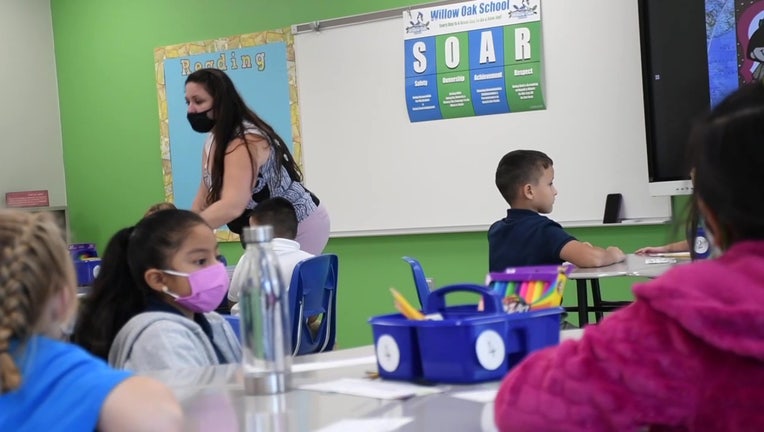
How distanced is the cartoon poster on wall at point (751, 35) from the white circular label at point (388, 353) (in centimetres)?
324

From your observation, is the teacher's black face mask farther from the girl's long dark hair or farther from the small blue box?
the small blue box

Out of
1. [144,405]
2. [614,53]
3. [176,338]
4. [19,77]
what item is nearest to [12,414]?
[144,405]

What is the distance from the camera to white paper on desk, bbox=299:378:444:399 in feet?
4.10

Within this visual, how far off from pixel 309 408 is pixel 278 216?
2.29 meters

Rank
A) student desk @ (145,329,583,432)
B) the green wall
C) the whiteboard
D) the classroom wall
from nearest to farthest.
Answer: student desk @ (145,329,583,432) < the whiteboard < the green wall < the classroom wall

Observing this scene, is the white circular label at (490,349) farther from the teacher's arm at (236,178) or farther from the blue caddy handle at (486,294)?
the teacher's arm at (236,178)

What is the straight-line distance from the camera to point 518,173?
370 centimetres

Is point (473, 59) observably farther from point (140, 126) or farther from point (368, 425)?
point (368, 425)

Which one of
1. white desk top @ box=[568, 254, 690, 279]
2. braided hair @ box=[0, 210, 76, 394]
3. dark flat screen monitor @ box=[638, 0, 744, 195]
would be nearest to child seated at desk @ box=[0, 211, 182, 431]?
braided hair @ box=[0, 210, 76, 394]

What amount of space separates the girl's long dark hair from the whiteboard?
1640 millimetres

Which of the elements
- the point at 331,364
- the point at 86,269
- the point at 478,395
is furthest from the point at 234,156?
the point at 478,395

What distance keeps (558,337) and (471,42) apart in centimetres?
355

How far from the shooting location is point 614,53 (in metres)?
4.42

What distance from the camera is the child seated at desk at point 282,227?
133 inches
